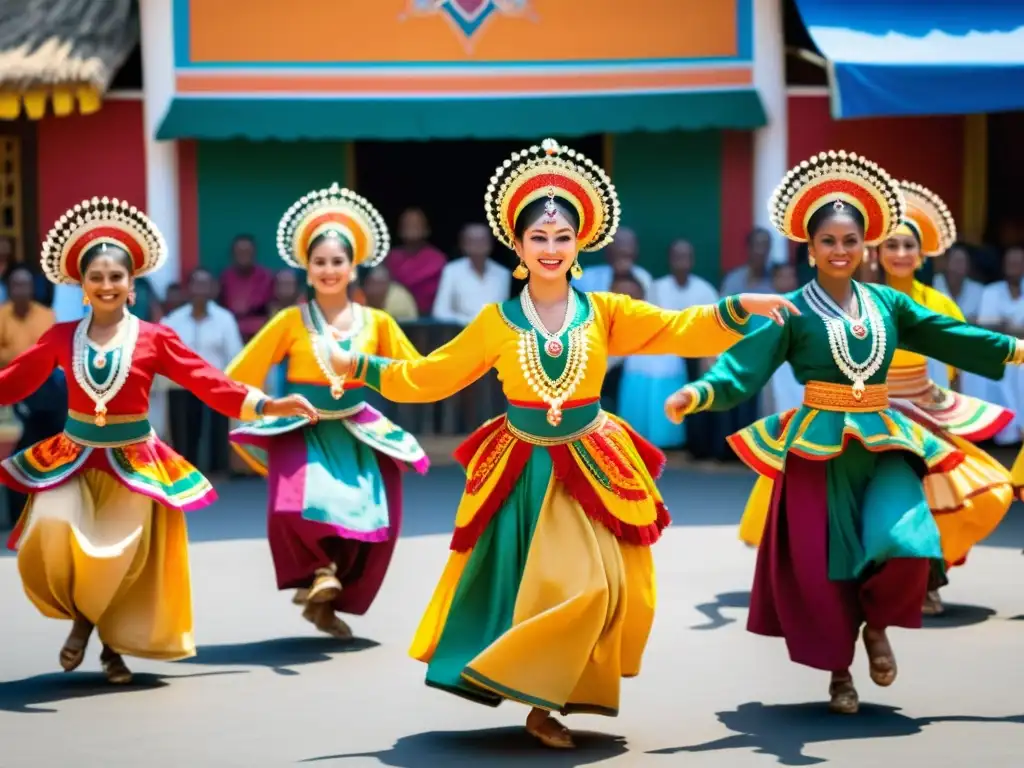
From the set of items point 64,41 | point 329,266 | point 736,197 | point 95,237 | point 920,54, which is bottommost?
point 329,266

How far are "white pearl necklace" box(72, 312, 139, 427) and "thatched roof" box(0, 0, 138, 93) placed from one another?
7510 millimetres

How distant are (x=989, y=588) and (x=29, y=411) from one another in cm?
549

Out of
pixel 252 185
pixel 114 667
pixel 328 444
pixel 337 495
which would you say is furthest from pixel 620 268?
pixel 114 667

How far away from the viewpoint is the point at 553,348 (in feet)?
25.1

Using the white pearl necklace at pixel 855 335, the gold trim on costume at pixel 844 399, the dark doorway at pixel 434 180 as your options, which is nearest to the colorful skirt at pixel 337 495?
the gold trim on costume at pixel 844 399

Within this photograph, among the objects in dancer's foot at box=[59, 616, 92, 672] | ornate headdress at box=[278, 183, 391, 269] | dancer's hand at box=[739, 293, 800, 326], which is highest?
ornate headdress at box=[278, 183, 391, 269]

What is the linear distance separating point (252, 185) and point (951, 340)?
964 centimetres

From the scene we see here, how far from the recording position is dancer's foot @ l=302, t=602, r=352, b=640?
31.5 feet

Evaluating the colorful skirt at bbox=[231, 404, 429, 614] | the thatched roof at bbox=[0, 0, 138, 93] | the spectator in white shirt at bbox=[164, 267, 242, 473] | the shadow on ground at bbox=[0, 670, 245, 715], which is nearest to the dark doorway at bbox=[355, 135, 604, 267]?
the thatched roof at bbox=[0, 0, 138, 93]

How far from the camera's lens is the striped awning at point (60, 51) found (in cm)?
1584

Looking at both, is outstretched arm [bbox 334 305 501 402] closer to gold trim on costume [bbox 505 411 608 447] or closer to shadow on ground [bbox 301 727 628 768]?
gold trim on costume [bbox 505 411 608 447]

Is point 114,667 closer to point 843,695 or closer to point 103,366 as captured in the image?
point 103,366

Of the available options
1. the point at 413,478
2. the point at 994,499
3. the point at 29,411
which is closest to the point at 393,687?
the point at 994,499

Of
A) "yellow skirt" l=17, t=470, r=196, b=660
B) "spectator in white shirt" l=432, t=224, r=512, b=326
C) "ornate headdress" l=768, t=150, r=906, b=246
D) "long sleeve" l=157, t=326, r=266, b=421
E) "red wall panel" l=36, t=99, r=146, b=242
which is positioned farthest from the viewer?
"red wall panel" l=36, t=99, r=146, b=242
